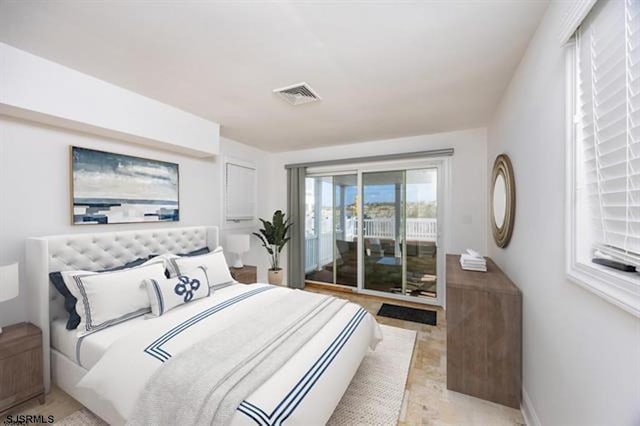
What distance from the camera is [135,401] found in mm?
1295

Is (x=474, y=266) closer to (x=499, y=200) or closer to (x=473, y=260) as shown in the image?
(x=473, y=260)

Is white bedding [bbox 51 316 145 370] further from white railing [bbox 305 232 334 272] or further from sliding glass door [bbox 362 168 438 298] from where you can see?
sliding glass door [bbox 362 168 438 298]

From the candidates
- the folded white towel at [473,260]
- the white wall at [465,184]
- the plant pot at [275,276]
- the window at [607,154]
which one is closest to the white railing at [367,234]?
the white wall at [465,184]

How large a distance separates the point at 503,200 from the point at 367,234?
215 cm

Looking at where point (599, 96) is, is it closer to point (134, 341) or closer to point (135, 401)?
point (135, 401)

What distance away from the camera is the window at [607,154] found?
81cm

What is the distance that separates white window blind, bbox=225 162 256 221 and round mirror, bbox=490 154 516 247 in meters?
3.39

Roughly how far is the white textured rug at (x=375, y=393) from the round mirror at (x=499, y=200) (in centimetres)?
152

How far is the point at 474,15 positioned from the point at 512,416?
8.29 feet

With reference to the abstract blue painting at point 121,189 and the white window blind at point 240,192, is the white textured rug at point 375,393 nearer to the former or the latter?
the abstract blue painting at point 121,189

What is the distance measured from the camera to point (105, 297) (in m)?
1.85

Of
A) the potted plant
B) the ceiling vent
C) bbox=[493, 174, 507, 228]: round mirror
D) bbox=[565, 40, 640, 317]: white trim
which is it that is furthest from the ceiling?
the potted plant

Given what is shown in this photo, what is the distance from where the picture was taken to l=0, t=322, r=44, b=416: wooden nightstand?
162 centimetres

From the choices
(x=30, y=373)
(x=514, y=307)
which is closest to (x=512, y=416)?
(x=514, y=307)
